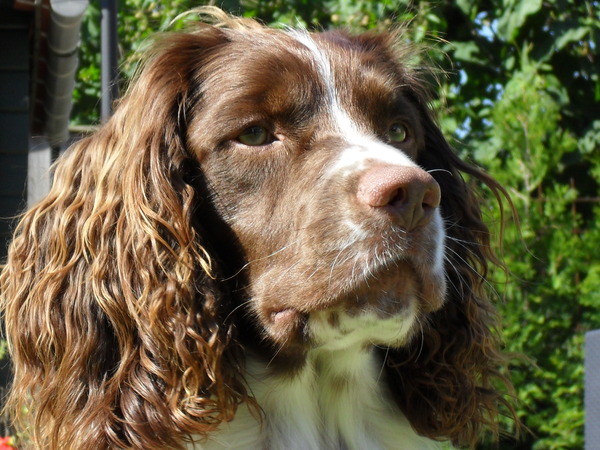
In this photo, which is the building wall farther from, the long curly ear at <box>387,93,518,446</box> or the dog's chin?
the dog's chin

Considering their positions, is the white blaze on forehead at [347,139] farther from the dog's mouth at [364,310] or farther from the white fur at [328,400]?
the dog's mouth at [364,310]

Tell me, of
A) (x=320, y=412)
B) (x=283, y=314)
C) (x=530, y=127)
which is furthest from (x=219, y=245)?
(x=530, y=127)

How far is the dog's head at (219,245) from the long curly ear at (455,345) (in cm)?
2

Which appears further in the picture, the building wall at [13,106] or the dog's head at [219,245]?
the building wall at [13,106]

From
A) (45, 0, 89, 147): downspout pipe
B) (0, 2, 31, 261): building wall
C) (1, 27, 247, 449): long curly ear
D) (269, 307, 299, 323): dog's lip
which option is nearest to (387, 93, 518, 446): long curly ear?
(269, 307, 299, 323): dog's lip

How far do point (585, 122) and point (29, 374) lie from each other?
16.5 ft

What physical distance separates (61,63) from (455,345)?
11.2 ft

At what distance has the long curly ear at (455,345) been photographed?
2.95 meters

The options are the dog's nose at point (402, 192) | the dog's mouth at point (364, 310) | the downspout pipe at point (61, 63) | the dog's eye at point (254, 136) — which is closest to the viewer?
the dog's nose at point (402, 192)

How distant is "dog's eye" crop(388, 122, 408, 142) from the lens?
9.50ft

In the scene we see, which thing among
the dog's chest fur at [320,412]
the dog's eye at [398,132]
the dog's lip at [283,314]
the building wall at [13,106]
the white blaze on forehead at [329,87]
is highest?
the white blaze on forehead at [329,87]

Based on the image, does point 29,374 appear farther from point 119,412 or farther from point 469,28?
point 469,28

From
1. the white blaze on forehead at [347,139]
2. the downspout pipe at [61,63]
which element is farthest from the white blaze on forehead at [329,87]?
the downspout pipe at [61,63]

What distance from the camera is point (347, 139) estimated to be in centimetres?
264
